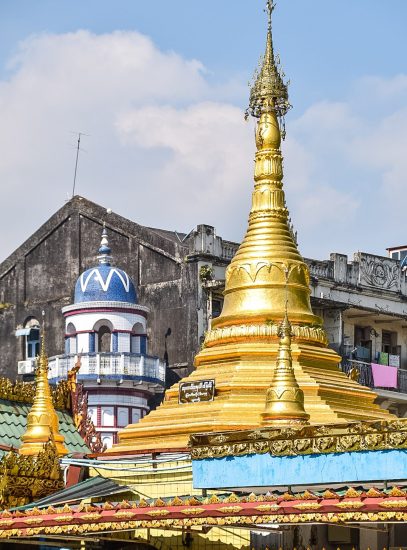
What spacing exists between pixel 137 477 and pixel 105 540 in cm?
148

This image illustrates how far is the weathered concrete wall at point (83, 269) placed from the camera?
5625 cm

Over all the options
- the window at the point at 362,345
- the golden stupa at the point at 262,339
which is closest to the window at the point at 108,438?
the window at the point at 362,345

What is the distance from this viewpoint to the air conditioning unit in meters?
59.0

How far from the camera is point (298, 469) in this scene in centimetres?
2450

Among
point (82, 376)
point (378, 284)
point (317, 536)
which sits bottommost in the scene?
point (317, 536)

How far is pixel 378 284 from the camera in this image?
198ft

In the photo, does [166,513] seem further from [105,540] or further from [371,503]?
[105,540]

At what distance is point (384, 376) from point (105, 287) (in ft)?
38.5

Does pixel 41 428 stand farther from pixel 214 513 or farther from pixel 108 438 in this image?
pixel 108 438

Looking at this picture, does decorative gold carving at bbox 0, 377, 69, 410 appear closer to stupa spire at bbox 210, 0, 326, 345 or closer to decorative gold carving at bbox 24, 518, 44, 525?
stupa spire at bbox 210, 0, 326, 345

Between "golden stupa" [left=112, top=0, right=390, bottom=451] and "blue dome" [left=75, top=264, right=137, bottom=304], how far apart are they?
1875 cm

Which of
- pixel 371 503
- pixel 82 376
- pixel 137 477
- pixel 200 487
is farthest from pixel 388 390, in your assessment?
pixel 371 503

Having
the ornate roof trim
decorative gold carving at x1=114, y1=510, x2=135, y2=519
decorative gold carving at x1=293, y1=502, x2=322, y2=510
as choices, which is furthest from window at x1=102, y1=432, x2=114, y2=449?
decorative gold carving at x1=293, y1=502, x2=322, y2=510

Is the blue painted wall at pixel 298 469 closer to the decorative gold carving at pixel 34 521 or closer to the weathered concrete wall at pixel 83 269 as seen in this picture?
the decorative gold carving at pixel 34 521
